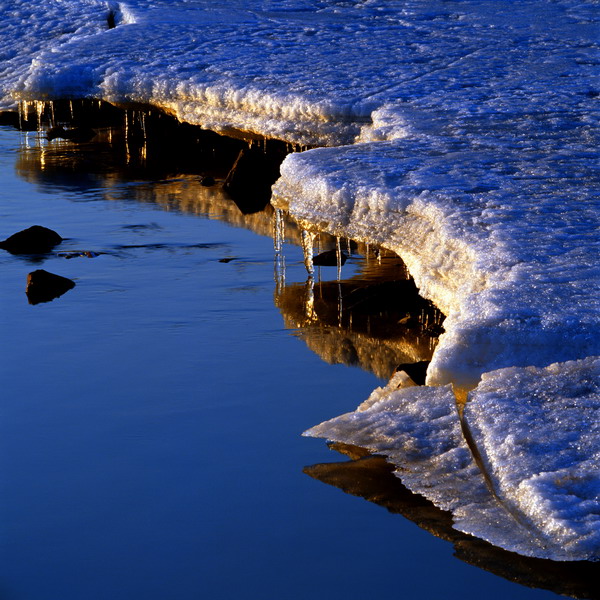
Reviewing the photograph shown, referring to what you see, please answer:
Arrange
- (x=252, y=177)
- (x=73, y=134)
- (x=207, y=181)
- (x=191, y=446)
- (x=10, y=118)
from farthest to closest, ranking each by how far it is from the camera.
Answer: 1. (x=10, y=118)
2. (x=73, y=134)
3. (x=207, y=181)
4. (x=252, y=177)
5. (x=191, y=446)

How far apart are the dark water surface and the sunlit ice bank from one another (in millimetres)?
209

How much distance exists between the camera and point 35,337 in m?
4.57

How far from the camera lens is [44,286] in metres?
5.20

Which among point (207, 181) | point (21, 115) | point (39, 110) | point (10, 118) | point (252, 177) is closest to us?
point (252, 177)

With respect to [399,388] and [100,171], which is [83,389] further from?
[100,171]

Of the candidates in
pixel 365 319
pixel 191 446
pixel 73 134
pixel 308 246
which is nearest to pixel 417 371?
pixel 191 446

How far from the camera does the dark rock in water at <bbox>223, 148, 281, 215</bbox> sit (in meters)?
7.89

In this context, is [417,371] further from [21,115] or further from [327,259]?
[21,115]

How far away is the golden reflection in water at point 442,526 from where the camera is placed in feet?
8.60

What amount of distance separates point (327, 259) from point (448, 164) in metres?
1.00

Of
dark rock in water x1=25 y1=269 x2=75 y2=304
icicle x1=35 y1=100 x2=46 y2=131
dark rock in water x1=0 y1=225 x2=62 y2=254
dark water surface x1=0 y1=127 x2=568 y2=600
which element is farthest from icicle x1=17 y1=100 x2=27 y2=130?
dark rock in water x1=25 y1=269 x2=75 y2=304

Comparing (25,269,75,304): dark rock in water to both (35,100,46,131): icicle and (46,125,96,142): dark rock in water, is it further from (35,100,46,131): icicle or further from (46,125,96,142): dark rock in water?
(46,125,96,142): dark rock in water

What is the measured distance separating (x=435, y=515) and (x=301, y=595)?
1.62ft

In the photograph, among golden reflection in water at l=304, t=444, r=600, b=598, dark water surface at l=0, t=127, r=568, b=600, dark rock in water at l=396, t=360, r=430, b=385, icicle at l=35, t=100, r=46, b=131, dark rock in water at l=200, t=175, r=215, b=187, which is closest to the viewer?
golden reflection in water at l=304, t=444, r=600, b=598
